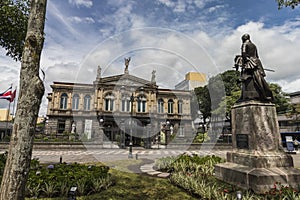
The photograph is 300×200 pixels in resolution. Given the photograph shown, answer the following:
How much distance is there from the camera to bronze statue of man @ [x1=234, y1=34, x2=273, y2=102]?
5.98m

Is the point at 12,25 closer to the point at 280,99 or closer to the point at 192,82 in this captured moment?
the point at 280,99

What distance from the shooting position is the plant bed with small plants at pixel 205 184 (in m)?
4.06

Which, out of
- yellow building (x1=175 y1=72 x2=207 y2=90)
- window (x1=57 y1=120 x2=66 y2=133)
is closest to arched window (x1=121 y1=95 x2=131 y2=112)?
window (x1=57 y1=120 x2=66 y2=133)

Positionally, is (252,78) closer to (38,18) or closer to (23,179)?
(38,18)

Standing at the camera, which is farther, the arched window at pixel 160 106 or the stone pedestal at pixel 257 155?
the arched window at pixel 160 106

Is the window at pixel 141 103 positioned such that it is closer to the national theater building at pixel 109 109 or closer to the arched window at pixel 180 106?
the national theater building at pixel 109 109

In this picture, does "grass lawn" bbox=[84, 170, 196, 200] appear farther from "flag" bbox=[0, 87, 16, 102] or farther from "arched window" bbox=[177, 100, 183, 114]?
"arched window" bbox=[177, 100, 183, 114]

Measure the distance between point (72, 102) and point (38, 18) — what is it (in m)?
34.9

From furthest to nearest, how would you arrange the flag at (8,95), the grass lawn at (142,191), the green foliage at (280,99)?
the green foliage at (280,99)
the flag at (8,95)
the grass lawn at (142,191)

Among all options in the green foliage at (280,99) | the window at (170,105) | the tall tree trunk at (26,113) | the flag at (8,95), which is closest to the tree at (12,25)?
the tall tree trunk at (26,113)

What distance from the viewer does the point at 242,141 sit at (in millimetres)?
5898

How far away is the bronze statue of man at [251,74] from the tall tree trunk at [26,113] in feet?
19.6

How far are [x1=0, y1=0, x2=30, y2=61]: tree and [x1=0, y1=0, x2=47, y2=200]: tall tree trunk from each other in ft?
23.1

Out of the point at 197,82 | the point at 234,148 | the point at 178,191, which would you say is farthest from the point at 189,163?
the point at 197,82
